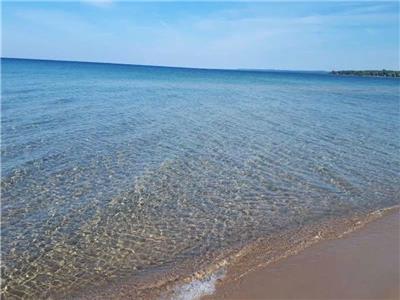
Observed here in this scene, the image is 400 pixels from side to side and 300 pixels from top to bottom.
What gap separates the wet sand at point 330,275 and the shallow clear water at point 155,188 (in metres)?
1.14

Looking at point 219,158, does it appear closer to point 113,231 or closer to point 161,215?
point 161,215

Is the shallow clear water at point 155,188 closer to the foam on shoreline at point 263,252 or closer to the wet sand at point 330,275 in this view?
the foam on shoreline at point 263,252

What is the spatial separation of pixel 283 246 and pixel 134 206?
10.8ft

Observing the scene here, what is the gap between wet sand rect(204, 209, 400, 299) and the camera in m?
6.16

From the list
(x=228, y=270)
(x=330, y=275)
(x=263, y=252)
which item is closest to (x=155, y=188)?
(x=263, y=252)

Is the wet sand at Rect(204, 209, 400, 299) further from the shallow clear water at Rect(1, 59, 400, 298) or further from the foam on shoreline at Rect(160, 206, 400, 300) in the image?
the shallow clear water at Rect(1, 59, 400, 298)

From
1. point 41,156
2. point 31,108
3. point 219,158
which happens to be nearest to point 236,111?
point 31,108

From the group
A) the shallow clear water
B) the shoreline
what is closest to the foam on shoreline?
the shoreline

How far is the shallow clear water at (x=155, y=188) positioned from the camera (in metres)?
7.44

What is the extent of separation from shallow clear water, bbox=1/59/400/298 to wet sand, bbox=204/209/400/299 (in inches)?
44.8

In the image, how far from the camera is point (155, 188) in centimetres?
1076

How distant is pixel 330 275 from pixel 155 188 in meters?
5.13

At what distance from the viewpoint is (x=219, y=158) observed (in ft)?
45.7

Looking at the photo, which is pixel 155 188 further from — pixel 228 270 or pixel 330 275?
pixel 330 275
